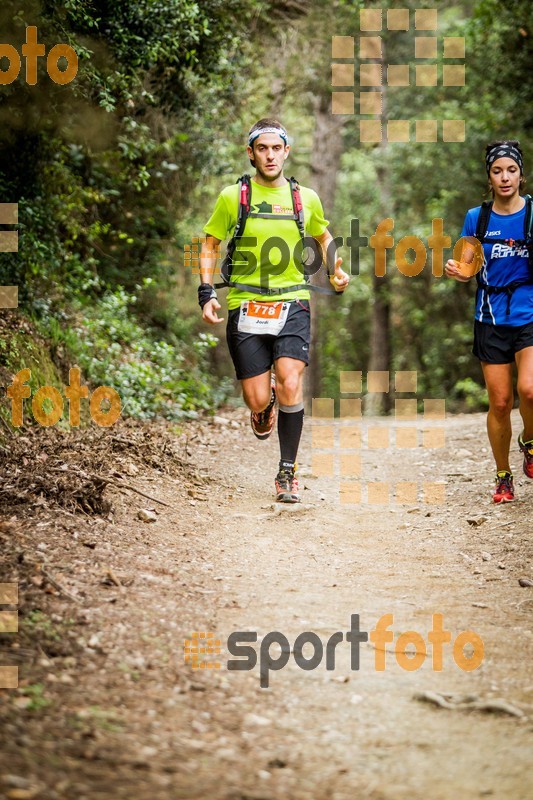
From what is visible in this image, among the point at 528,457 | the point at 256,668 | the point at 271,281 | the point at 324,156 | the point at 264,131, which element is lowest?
the point at 256,668

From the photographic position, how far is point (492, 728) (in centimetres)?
306

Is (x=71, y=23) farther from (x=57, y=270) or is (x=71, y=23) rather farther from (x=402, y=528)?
(x=402, y=528)

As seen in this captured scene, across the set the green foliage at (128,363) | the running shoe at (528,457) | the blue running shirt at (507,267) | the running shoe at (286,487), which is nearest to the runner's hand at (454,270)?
the blue running shirt at (507,267)

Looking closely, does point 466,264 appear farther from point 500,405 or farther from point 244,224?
point 244,224

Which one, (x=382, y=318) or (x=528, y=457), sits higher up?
(x=382, y=318)

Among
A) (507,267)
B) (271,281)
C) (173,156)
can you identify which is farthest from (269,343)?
(173,156)

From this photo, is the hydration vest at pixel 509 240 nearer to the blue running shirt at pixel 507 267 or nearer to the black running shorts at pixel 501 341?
the blue running shirt at pixel 507 267

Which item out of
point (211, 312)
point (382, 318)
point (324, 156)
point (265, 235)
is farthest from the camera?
point (382, 318)

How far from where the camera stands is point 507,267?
6.31 metres

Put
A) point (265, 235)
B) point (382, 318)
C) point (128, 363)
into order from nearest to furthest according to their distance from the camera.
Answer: point (265, 235), point (128, 363), point (382, 318)

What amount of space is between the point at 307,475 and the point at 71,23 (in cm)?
450

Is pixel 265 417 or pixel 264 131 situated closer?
pixel 264 131

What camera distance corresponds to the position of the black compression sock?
654 centimetres

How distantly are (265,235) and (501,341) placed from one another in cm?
191
